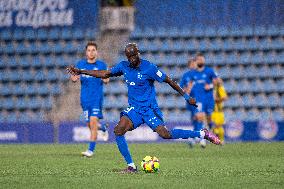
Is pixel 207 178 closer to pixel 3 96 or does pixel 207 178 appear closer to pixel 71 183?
pixel 71 183

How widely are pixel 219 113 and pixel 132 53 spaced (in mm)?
9931

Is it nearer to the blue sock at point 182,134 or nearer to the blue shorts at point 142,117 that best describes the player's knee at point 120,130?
the blue shorts at point 142,117

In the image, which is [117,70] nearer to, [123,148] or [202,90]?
[123,148]

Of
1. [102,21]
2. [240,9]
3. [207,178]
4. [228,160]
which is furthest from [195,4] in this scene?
[207,178]

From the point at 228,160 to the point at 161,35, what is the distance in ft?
37.0

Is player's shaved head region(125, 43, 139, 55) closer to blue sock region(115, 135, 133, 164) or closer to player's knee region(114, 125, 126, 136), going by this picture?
player's knee region(114, 125, 126, 136)

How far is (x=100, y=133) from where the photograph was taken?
70.6 feet

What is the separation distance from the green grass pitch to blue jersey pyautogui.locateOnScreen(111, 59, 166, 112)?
3.17 ft

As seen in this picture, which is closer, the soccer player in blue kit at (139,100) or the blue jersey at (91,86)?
the soccer player in blue kit at (139,100)

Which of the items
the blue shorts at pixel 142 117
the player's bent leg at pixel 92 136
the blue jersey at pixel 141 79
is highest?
the blue jersey at pixel 141 79

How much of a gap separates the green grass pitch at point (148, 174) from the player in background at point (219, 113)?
4798mm

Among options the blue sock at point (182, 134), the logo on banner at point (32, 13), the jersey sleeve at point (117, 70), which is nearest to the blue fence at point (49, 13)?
the logo on banner at point (32, 13)

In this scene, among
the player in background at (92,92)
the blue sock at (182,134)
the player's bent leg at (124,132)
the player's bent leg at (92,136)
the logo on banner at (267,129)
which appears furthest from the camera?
the logo on banner at (267,129)

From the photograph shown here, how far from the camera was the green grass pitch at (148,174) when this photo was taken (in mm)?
8875
